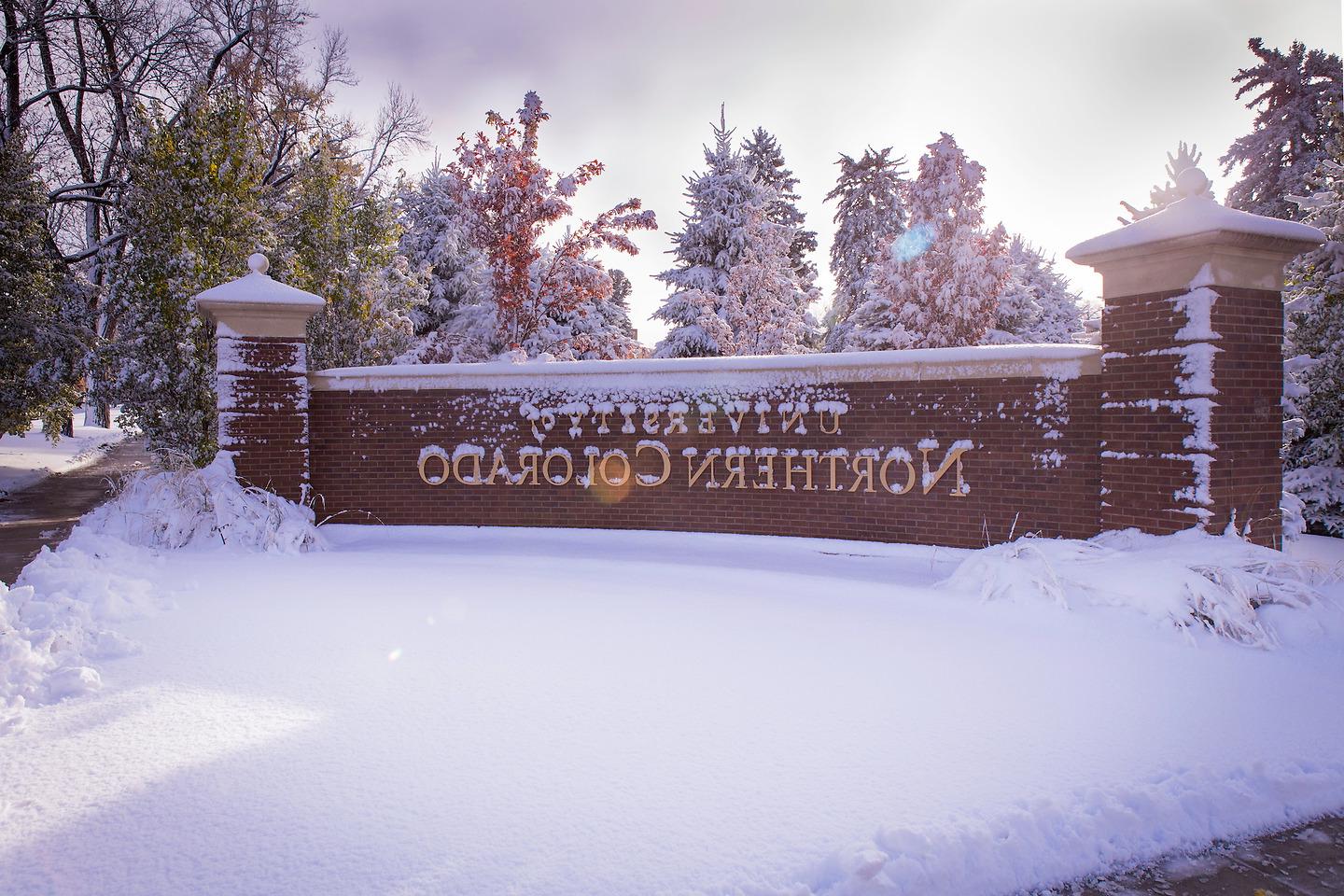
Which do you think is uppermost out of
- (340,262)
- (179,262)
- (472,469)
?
(340,262)

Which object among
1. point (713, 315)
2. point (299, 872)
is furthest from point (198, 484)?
point (713, 315)

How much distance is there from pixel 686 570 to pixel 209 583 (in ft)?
12.9

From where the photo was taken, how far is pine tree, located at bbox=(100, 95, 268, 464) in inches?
503

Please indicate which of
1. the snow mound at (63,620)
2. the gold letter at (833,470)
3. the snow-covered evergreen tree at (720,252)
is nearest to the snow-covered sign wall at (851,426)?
the gold letter at (833,470)

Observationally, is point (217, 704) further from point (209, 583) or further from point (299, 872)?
point (209, 583)

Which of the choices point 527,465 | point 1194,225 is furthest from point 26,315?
point 1194,225

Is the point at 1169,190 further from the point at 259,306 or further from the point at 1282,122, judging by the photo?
the point at 259,306

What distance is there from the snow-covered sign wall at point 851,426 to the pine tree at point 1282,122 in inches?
1099

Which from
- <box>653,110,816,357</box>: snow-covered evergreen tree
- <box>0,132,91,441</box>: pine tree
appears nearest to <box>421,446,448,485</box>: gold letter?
<box>0,132,91,441</box>: pine tree

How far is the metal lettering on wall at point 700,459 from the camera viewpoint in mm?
8219

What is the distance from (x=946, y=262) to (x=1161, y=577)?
69.8ft

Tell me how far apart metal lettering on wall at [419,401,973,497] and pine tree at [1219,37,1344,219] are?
2837 centimetres

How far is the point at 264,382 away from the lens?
9.53m

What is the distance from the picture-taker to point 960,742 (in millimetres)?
3684
